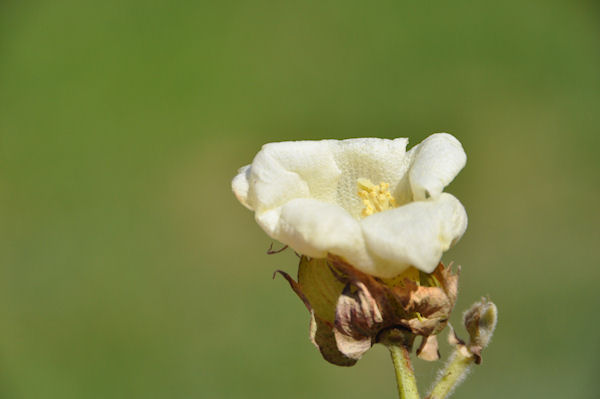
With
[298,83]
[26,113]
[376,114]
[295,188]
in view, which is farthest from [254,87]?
[295,188]

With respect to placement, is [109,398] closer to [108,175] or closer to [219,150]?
[108,175]

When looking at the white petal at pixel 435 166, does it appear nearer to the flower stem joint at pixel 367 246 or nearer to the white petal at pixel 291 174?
the flower stem joint at pixel 367 246

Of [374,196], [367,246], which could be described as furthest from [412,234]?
[374,196]

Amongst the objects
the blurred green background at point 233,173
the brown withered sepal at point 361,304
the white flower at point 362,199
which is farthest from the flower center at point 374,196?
the blurred green background at point 233,173

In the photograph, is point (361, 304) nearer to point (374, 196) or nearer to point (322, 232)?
point (322, 232)

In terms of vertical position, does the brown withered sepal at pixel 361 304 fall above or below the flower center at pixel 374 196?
below
